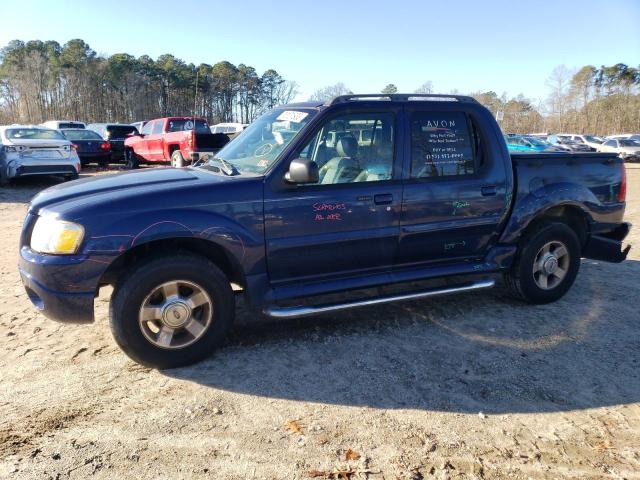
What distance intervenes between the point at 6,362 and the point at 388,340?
296 centimetres

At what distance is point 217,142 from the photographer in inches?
568

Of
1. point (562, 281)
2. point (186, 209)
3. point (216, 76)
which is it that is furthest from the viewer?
point (216, 76)

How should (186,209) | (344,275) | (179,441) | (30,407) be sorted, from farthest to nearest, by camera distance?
1. (344,275)
2. (186,209)
3. (30,407)
4. (179,441)

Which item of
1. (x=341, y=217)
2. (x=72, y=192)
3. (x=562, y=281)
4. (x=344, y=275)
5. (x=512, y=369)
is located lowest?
(x=512, y=369)

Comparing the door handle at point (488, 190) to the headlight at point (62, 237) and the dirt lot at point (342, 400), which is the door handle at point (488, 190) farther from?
the headlight at point (62, 237)

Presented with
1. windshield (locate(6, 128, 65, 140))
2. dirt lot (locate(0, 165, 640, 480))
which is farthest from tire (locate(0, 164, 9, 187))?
dirt lot (locate(0, 165, 640, 480))

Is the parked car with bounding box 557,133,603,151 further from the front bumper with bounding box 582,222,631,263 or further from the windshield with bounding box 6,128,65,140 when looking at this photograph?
the windshield with bounding box 6,128,65,140

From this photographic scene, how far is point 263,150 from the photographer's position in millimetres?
3949

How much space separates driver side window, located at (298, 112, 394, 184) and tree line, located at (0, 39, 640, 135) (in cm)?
5519

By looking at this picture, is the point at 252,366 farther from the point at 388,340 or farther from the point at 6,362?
the point at 6,362

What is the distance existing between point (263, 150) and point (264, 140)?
19 cm

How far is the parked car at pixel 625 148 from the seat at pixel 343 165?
1320 inches

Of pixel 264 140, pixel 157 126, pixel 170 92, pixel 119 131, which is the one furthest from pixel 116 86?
pixel 264 140

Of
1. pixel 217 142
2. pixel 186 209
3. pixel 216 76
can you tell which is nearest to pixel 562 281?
pixel 186 209
